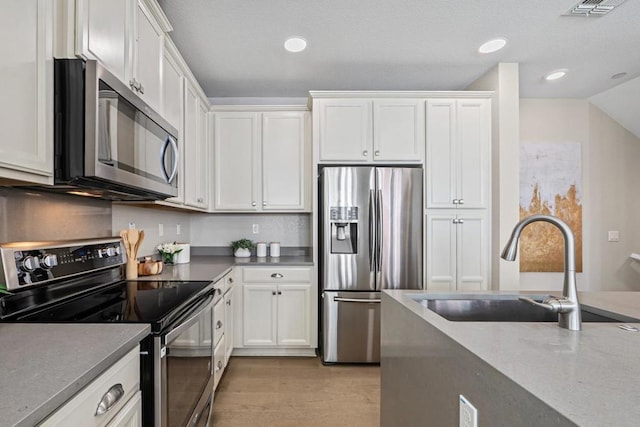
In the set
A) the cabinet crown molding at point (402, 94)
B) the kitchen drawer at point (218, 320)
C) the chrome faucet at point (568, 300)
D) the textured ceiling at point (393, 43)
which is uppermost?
the textured ceiling at point (393, 43)

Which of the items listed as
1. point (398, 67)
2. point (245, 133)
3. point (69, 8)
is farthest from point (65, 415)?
point (398, 67)

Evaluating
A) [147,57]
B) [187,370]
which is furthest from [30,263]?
[147,57]

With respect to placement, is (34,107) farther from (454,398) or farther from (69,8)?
(454,398)

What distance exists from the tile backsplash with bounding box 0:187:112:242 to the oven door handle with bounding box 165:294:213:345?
0.71 metres

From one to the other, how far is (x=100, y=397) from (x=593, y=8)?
318 cm

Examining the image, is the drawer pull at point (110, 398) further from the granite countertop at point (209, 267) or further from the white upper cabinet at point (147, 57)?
the white upper cabinet at point (147, 57)

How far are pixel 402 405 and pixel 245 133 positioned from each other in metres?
2.68

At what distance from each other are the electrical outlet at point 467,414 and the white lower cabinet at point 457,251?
2.18m

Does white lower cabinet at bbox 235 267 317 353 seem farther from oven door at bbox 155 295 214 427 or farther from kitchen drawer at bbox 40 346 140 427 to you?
kitchen drawer at bbox 40 346 140 427

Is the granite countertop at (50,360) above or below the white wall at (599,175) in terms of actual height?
below

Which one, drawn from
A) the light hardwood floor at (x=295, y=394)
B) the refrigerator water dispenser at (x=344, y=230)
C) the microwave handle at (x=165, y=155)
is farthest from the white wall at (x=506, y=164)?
the microwave handle at (x=165, y=155)

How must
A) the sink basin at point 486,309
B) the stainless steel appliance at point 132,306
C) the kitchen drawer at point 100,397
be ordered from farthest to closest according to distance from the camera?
the sink basin at point 486,309, the stainless steel appliance at point 132,306, the kitchen drawer at point 100,397

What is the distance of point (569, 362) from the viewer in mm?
695

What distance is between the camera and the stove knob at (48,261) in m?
1.28
